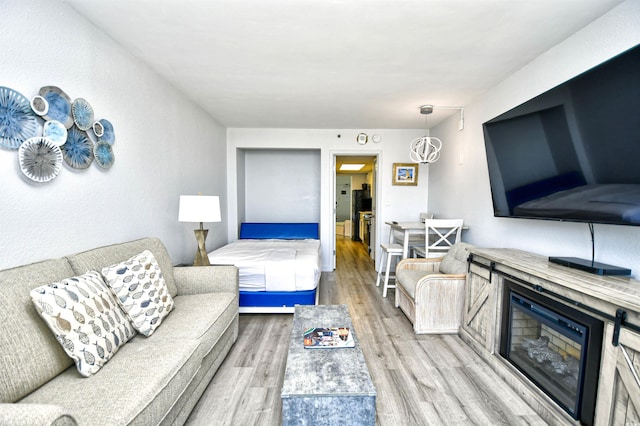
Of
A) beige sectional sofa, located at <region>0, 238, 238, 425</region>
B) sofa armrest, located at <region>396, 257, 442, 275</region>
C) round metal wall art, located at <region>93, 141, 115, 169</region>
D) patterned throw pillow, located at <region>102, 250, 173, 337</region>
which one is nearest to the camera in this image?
beige sectional sofa, located at <region>0, 238, 238, 425</region>

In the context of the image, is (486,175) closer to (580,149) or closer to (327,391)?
(580,149)

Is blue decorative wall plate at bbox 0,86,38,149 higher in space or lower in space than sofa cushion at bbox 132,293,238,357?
higher

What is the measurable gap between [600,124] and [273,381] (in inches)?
99.3

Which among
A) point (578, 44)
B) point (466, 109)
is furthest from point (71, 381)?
point (466, 109)

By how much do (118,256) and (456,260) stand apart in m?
2.95

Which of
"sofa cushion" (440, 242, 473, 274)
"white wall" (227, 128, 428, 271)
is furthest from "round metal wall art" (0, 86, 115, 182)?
"sofa cushion" (440, 242, 473, 274)

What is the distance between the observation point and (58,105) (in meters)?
1.55

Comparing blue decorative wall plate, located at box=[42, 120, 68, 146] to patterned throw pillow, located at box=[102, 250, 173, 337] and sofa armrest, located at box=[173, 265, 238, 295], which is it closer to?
patterned throw pillow, located at box=[102, 250, 173, 337]

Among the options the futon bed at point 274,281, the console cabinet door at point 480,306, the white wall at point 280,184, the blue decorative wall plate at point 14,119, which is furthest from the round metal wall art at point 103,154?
the white wall at point 280,184

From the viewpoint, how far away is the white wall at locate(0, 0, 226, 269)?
136 cm

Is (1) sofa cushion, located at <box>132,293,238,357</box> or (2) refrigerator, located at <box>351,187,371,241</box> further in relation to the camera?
(2) refrigerator, located at <box>351,187,371,241</box>

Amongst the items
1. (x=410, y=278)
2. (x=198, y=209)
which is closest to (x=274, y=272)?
(x=198, y=209)

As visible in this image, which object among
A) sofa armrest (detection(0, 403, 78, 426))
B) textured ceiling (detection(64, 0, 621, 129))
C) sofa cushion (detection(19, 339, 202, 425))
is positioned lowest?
sofa cushion (detection(19, 339, 202, 425))

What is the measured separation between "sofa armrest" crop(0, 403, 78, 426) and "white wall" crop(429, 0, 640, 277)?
8.71 ft
